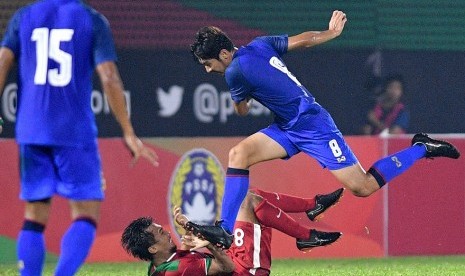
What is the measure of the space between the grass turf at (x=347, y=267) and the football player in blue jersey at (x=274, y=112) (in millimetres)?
1165

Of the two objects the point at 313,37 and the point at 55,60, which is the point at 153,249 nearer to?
the point at 55,60

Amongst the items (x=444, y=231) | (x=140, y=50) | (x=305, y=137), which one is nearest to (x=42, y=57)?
(x=305, y=137)

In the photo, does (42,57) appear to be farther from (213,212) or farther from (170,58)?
(170,58)

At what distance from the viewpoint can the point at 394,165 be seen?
306 inches

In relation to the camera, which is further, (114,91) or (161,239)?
(161,239)

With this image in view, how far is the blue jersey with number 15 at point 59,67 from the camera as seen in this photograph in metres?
5.75

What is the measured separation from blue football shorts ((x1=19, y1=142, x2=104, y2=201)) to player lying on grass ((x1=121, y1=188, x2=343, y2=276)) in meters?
0.72

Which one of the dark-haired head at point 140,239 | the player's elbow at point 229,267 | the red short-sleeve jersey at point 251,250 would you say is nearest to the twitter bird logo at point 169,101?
the red short-sleeve jersey at point 251,250

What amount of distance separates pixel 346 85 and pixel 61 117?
267 inches

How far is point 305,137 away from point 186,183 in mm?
2479

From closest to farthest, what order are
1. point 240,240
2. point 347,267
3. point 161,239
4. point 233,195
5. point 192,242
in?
point 161,239, point 192,242, point 240,240, point 233,195, point 347,267

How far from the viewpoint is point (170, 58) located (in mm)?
11977

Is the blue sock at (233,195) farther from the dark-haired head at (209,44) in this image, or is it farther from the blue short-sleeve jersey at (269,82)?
the dark-haired head at (209,44)

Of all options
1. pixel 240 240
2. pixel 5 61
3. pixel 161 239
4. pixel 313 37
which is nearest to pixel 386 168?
pixel 313 37
